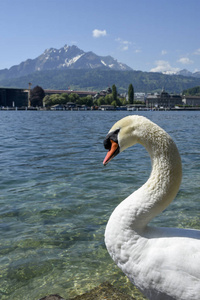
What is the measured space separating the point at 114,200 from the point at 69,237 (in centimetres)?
→ 239

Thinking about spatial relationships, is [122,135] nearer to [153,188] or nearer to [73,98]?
[153,188]

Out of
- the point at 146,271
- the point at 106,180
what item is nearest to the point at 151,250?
the point at 146,271

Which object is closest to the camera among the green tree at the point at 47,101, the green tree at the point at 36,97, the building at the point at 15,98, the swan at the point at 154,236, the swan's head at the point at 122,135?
the swan at the point at 154,236

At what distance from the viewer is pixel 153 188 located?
272 cm

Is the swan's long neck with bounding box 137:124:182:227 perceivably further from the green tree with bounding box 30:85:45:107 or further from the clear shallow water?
the green tree with bounding box 30:85:45:107

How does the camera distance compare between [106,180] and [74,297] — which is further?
[106,180]

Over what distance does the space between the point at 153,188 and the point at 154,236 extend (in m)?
0.41

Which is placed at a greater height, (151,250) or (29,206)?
(151,250)

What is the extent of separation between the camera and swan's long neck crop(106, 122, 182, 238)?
2644mm

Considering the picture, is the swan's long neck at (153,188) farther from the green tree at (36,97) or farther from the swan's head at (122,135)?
the green tree at (36,97)

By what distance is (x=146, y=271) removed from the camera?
8.39 feet

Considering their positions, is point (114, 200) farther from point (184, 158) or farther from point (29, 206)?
point (184, 158)

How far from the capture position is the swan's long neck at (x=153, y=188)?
2.64m

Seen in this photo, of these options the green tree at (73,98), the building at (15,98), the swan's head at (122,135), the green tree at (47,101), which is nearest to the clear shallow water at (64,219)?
the swan's head at (122,135)
